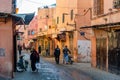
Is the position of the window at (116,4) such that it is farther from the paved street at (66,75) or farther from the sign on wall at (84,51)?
the sign on wall at (84,51)

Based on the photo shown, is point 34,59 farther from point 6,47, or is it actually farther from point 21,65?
point 6,47

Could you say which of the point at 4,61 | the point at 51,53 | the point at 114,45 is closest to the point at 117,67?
the point at 114,45

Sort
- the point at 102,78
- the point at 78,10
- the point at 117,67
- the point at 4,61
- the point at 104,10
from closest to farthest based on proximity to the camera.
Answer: the point at 4,61 → the point at 102,78 → the point at 117,67 → the point at 104,10 → the point at 78,10

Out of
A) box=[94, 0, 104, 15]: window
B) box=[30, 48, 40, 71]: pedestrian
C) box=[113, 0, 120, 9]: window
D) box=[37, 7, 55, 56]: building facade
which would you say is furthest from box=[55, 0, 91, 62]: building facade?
box=[37, 7, 55, 56]: building facade

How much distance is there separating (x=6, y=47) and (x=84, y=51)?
19.1 metres

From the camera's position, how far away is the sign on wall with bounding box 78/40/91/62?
125 feet

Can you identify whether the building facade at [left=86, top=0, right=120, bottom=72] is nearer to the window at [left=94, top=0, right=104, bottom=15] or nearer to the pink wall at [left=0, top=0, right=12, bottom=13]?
the window at [left=94, top=0, right=104, bottom=15]

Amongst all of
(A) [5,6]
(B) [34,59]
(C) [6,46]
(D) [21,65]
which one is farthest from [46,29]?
(C) [6,46]

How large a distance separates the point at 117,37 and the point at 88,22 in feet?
47.7

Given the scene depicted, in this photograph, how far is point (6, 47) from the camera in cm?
1962

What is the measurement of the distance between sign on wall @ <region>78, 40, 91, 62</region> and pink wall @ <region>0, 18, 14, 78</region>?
1896cm

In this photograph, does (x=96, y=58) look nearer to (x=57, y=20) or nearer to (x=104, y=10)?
(x=104, y=10)

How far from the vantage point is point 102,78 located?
21.4 meters

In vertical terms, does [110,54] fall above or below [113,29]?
below
